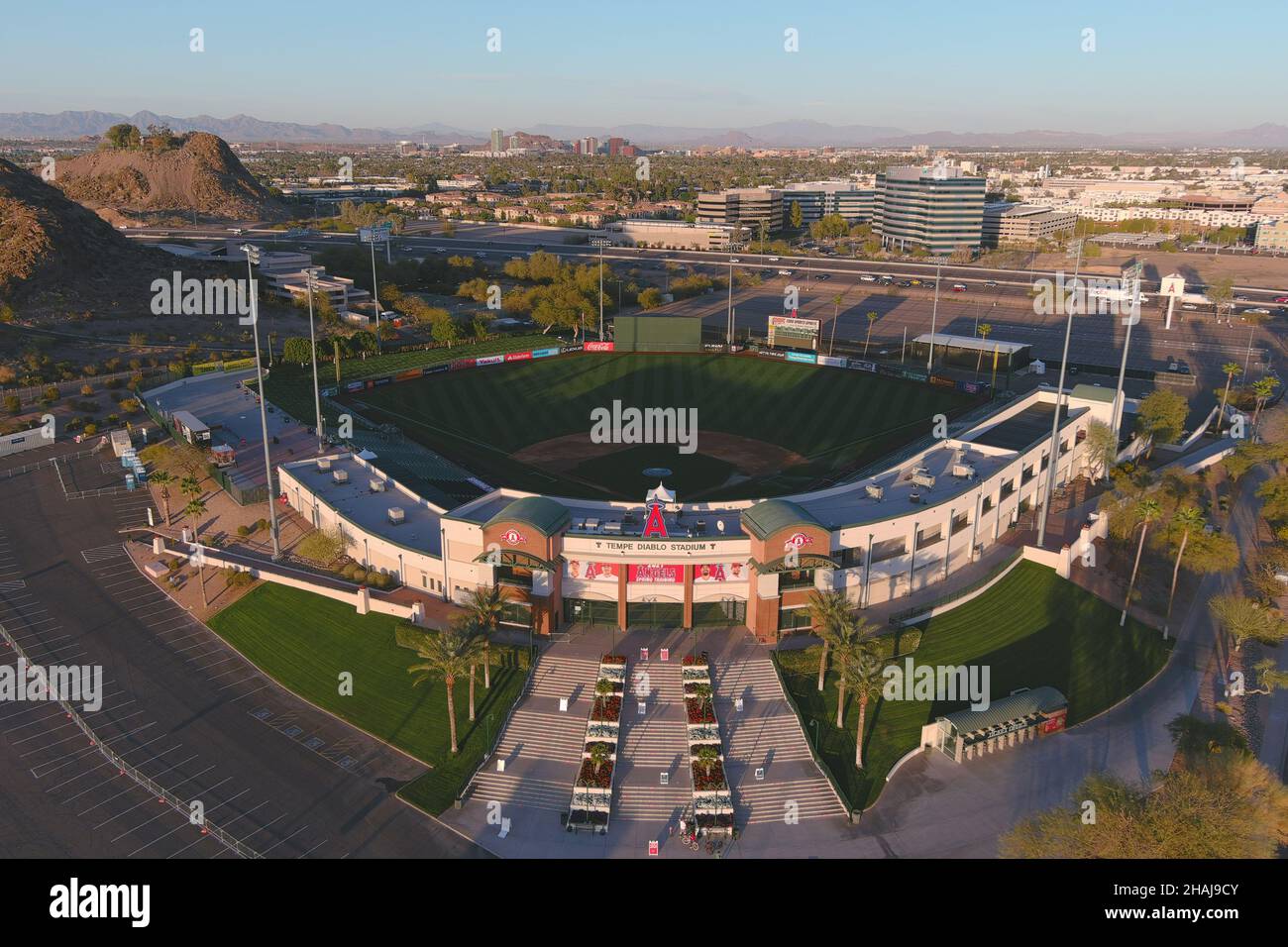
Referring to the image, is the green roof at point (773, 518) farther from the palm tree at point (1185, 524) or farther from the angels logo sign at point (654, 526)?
the palm tree at point (1185, 524)

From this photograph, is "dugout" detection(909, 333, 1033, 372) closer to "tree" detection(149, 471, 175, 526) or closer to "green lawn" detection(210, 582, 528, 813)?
"green lawn" detection(210, 582, 528, 813)


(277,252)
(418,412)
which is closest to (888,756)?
(418,412)

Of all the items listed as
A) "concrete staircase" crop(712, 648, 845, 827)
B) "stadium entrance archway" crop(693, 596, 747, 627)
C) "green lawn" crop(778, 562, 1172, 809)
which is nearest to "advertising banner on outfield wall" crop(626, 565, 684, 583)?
"stadium entrance archway" crop(693, 596, 747, 627)

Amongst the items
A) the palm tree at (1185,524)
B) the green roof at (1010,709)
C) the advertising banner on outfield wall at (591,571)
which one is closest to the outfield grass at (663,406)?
the advertising banner on outfield wall at (591,571)

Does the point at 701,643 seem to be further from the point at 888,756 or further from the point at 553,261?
the point at 553,261

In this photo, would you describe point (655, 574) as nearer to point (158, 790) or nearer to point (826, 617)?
point (826, 617)

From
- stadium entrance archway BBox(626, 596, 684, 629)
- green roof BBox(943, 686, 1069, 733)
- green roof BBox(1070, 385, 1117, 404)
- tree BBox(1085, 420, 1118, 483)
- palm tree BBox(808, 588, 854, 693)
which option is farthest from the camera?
green roof BBox(1070, 385, 1117, 404)
